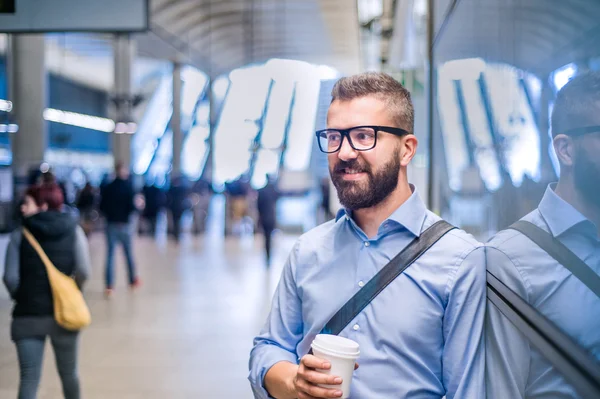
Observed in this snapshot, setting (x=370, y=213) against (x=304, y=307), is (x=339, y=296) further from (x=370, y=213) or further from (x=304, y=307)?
(x=370, y=213)

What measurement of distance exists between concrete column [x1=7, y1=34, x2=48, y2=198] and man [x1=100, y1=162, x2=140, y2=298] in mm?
3733

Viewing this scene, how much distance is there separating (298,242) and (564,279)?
0.80 meters

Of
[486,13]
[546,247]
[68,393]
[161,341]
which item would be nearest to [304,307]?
[546,247]

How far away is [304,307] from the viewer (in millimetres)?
1759

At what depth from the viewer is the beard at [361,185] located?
1676mm

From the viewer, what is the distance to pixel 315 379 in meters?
Answer: 1.41

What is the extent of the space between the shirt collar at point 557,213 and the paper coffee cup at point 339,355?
0.48 metres

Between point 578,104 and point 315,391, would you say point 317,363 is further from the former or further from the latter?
point 578,104

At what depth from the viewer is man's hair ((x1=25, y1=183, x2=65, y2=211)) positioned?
3.84 m

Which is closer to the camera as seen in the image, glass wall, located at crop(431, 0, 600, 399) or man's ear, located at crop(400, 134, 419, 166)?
glass wall, located at crop(431, 0, 600, 399)

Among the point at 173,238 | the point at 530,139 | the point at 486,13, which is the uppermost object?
the point at 486,13

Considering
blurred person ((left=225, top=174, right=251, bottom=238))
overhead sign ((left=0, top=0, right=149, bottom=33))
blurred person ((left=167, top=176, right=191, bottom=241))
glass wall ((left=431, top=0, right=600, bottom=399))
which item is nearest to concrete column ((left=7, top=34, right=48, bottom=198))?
blurred person ((left=167, top=176, right=191, bottom=241))

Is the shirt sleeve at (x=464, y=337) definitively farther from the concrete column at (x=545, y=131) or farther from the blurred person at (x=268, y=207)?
the blurred person at (x=268, y=207)

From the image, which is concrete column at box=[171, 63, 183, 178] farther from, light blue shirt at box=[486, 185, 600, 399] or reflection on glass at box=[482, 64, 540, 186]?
light blue shirt at box=[486, 185, 600, 399]
